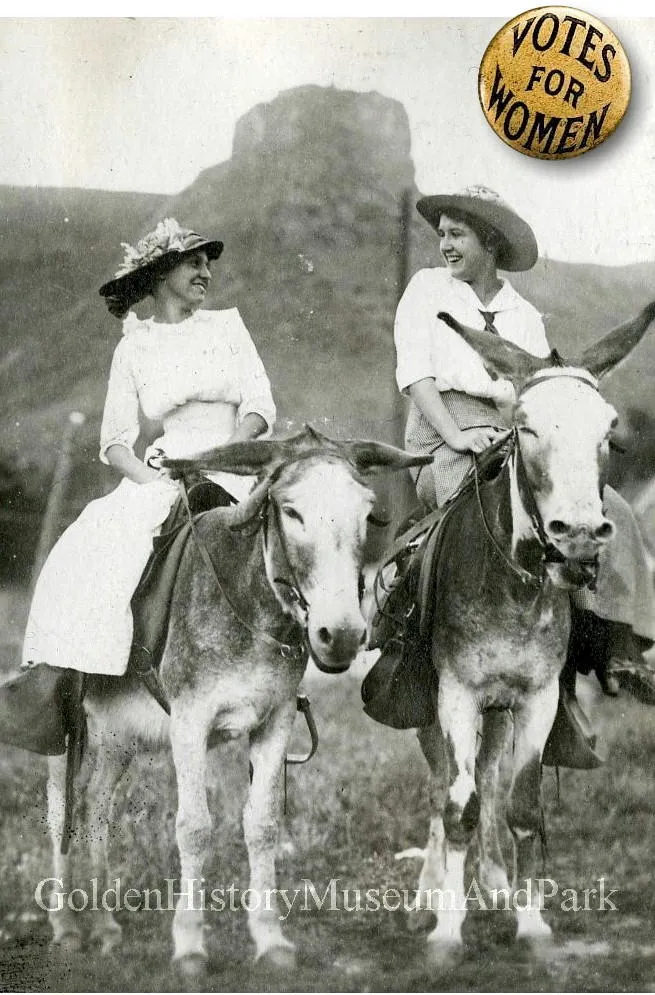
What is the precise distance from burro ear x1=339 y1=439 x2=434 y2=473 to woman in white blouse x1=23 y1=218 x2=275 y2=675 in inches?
19.8

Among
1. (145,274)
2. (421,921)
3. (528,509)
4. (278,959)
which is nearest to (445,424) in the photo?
(528,509)

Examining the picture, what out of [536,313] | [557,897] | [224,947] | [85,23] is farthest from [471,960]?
[85,23]

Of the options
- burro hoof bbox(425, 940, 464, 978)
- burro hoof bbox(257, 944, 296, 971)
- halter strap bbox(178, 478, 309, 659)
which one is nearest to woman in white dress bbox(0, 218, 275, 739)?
halter strap bbox(178, 478, 309, 659)

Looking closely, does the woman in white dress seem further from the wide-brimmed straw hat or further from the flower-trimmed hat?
the wide-brimmed straw hat

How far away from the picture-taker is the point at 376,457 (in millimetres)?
5336

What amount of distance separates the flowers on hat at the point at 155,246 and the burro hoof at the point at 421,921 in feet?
10.0

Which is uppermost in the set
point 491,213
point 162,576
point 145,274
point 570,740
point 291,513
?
point 491,213

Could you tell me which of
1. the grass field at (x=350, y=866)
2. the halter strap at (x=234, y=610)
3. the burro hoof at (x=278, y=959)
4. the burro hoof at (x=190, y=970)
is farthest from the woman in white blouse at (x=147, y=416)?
the burro hoof at (x=278, y=959)

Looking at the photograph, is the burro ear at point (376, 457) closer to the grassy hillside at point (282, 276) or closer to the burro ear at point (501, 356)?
the grassy hillside at point (282, 276)

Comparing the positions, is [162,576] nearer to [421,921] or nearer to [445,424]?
[445,424]

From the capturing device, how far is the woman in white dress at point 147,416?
5484 mm

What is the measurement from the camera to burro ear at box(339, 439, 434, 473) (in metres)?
5.30

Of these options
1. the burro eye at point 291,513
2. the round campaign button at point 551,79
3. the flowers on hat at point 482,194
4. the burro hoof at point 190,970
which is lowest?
the burro hoof at point 190,970

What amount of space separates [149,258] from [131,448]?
0.85 m
